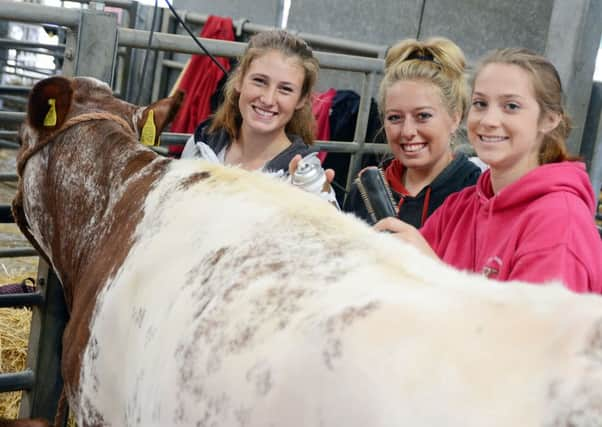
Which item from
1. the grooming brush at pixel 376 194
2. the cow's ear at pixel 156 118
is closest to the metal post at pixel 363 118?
the cow's ear at pixel 156 118

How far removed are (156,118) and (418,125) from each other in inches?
33.8

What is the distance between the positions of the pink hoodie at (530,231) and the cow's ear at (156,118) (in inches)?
38.9

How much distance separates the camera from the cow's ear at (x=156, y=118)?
2.86 meters

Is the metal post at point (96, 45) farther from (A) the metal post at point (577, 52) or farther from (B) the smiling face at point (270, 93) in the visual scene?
(A) the metal post at point (577, 52)

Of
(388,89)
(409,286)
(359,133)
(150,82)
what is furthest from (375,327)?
(150,82)

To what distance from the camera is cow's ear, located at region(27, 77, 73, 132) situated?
2.69m

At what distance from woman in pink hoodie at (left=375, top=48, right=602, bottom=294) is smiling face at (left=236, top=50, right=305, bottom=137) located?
0.88 m

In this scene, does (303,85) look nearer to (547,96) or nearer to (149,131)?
(149,131)

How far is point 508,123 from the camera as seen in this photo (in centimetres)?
224

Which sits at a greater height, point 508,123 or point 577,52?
point 577,52

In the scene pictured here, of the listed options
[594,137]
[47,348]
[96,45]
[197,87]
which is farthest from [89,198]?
[197,87]

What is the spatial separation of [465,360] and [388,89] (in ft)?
5.92

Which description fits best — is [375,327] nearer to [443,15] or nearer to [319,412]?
[319,412]

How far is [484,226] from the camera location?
2.22 metres
